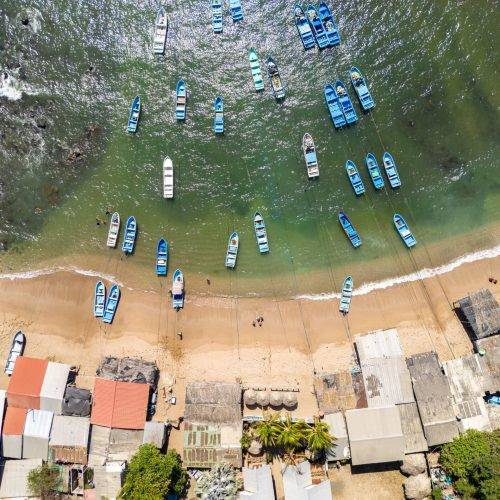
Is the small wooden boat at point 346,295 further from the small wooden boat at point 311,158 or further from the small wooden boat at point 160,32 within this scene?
the small wooden boat at point 160,32

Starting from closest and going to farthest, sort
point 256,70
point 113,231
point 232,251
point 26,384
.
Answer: point 26,384 < point 232,251 < point 113,231 < point 256,70

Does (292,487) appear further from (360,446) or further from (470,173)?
(470,173)

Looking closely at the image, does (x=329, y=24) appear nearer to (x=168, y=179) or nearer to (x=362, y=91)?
(x=362, y=91)

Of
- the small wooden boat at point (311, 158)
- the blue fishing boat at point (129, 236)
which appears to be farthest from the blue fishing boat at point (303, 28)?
the blue fishing boat at point (129, 236)

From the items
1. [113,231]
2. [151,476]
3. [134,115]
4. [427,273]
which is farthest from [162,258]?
[427,273]

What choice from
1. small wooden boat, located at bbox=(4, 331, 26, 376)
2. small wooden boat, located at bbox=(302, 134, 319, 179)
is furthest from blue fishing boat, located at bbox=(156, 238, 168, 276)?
small wooden boat, located at bbox=(302, 134, 319, 179)

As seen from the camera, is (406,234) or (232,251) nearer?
(406,234)

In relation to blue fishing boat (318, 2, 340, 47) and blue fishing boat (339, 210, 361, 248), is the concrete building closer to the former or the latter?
blue fishing boat (339, 210, 361, 248)

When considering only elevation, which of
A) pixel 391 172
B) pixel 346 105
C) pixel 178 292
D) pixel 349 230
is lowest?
pixel 178 292
